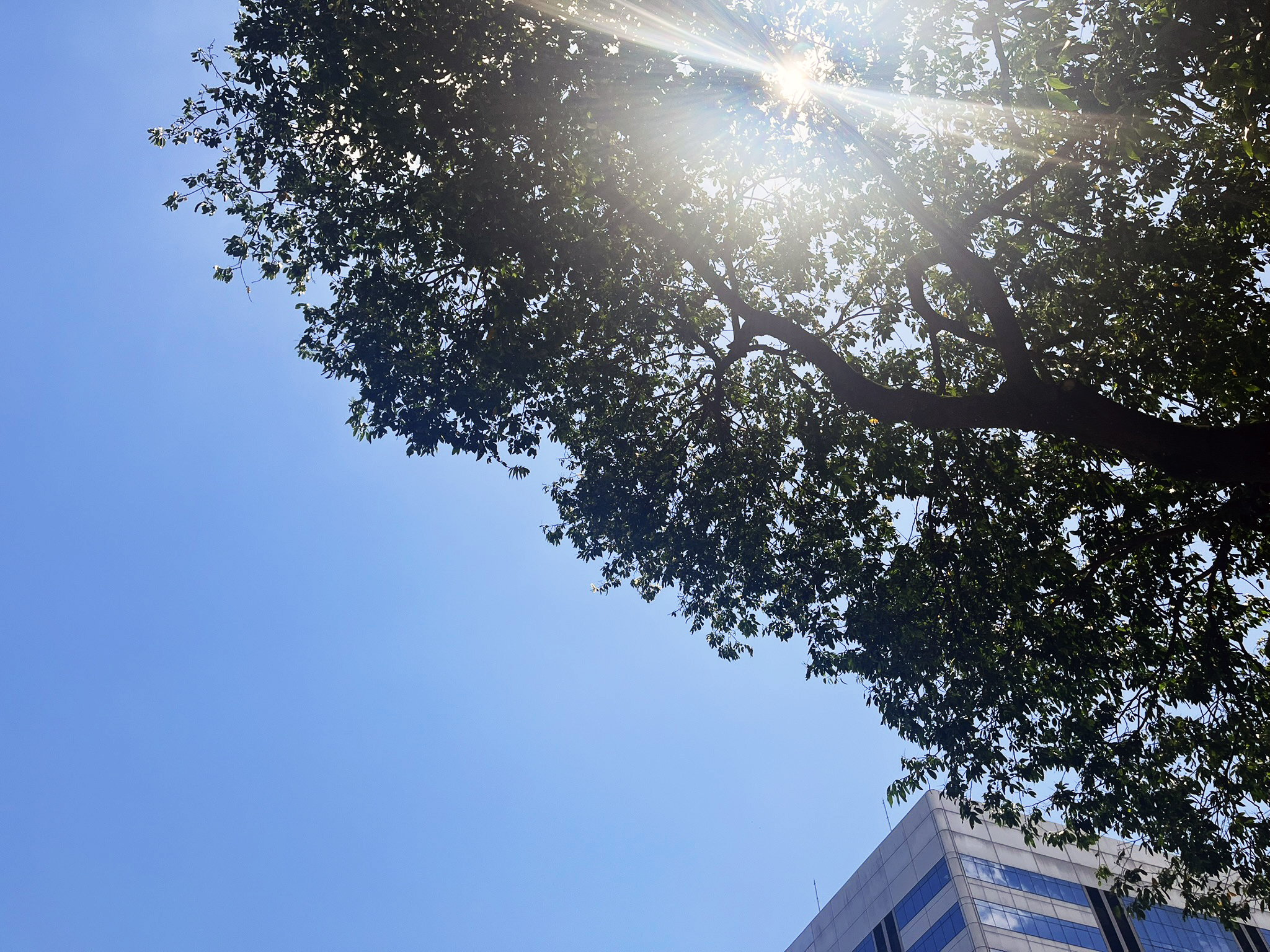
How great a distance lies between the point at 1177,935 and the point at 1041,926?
342 inches

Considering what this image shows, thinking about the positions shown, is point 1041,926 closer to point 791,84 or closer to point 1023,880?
point 1023,880

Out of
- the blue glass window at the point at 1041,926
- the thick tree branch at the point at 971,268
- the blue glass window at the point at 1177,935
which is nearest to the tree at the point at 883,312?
the thick tree branch at the point at 971,268

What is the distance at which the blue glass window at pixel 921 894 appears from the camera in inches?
1786

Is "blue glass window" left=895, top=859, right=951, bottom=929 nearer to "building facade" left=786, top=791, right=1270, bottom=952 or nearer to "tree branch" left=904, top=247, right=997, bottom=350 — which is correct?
"building facade" left=786, top=791, right=1270, bottom=952

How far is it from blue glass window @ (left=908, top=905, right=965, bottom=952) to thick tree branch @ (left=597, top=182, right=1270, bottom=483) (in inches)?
1620

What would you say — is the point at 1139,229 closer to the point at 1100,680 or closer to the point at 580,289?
the point at 1100,680

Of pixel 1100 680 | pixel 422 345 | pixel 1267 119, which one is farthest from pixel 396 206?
pixel 1100 680

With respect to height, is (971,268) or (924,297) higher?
(924,297)

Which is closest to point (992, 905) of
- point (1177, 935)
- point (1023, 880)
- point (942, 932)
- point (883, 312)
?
point (942, 932)

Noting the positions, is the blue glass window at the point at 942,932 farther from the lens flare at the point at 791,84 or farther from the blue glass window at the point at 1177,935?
the lens flare at the point at 791,84

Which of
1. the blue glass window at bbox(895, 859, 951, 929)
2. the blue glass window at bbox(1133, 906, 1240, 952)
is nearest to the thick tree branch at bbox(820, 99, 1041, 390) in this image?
the blue glass window at bbox(895, 859, 951, 929)

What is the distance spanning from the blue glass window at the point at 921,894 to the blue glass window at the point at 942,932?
1.40 metres

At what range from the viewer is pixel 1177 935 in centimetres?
4575

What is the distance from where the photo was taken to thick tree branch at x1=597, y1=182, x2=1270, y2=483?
8.82 metres
